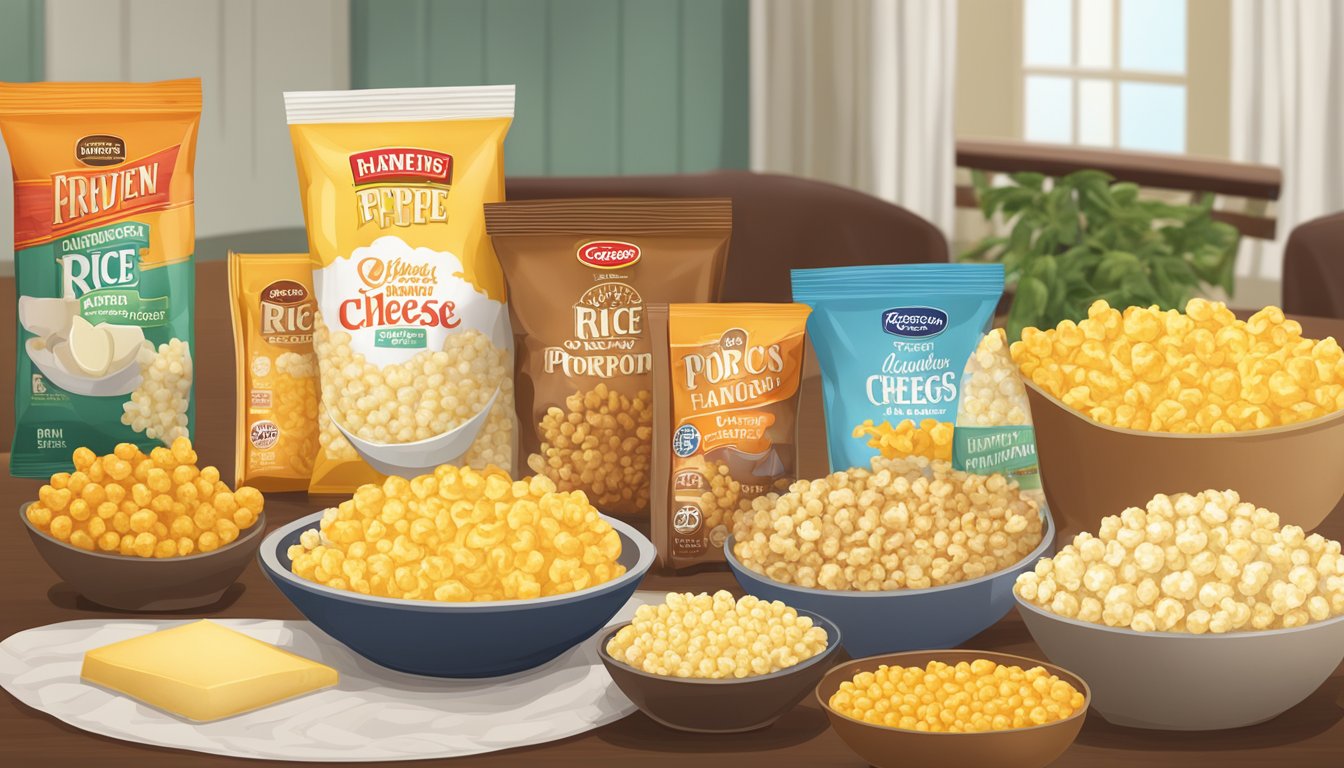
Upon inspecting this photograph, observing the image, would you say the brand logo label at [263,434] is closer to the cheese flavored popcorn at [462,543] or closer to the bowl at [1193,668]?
the cheese flavored popcorn at [462,543]

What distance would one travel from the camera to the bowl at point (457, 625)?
0.76 meters

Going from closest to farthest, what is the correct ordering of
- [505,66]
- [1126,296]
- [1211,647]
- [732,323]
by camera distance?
[1211,647], [732,323], [1126,296], [505,66]

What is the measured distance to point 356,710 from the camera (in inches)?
30.2

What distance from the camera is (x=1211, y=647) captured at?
2.29ft

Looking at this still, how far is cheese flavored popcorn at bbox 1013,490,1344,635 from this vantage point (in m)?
0.70

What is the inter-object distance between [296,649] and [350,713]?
12 centimetres

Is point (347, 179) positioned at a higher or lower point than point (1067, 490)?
higher

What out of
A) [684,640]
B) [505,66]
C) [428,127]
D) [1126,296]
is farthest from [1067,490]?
[505,66]

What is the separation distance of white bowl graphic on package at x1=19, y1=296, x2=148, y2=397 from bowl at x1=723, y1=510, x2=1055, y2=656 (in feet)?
1.98

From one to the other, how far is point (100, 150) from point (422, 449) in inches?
14.4

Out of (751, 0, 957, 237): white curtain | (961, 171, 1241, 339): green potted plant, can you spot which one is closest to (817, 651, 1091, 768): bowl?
(961, 171, 1241, 339): green potted plant

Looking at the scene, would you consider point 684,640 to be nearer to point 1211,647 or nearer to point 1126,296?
point 1211,647

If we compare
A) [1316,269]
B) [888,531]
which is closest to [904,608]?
[888,531]

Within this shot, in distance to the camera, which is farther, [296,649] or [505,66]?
[505,66]
